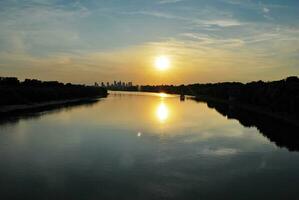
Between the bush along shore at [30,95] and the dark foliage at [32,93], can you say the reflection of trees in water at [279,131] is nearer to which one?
the bush along shore at [30,95]

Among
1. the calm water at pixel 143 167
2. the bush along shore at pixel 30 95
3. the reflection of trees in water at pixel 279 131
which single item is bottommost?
the reflection of trees in water at pixel 279 131

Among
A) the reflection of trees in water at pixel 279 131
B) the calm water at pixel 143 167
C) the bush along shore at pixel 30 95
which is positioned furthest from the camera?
the bush along shore at pixel 30 95

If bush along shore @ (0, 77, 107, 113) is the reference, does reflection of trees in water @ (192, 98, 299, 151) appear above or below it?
below

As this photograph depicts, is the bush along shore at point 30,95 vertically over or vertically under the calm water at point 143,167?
over

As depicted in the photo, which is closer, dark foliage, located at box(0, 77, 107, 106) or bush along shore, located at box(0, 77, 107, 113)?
bush along shore, located at box(0, 77, 107, 113)

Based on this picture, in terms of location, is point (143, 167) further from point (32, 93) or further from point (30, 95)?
point (32, 93)

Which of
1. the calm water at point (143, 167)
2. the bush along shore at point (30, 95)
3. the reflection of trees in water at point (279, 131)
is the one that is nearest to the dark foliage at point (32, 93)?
the bush along shore at point (30, 95)

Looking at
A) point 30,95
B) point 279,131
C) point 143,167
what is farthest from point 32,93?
point 143,167

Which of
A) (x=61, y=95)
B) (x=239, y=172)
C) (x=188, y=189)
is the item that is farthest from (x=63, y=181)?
(x=61, y=95)

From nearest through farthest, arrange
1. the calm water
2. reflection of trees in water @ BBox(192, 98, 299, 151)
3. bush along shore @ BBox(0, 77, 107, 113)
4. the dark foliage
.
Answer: the calm water
reflection of trees in water @ BBox(192, 98, 299, 151)
bush along shore @ BBox(0, 77, 107, 113)
the dark foliage

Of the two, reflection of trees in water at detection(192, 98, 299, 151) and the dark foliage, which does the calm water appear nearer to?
reflection of trees in water at detection(192, 98, 299, 151)

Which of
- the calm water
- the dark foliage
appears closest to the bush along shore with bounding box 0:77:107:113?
the dark foliage
